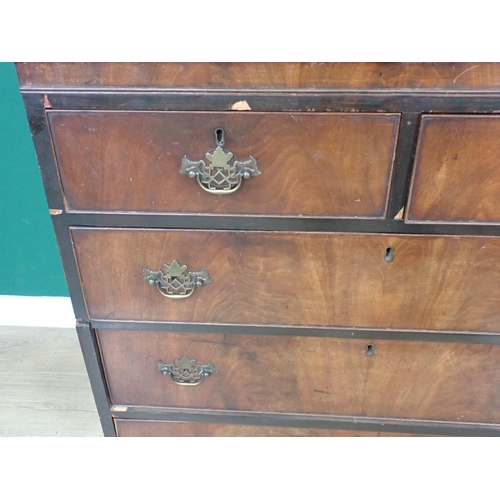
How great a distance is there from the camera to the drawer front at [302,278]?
810mm

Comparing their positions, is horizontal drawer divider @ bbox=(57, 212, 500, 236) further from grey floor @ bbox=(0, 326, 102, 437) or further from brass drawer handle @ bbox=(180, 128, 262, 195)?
grey floor @ bbox=(0, 326, 102, 437)

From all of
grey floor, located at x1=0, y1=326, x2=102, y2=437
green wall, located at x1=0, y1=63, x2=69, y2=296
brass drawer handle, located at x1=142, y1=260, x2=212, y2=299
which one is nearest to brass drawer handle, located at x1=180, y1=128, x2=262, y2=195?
brass drawer handle, located at x1=142, y1=260, x2=212, y2=299

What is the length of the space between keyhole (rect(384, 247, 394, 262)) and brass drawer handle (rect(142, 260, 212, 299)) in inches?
11.8

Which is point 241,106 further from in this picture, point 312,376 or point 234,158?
point 312,376

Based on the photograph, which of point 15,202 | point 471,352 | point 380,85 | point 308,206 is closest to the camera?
point 380,85

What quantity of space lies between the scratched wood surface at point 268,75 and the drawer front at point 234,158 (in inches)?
1.6

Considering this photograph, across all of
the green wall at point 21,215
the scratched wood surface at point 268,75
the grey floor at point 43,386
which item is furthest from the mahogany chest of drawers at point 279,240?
the green wall at point 21,215

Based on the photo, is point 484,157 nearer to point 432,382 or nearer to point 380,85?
point 380,85

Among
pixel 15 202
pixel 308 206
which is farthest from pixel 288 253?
pixel 15 202

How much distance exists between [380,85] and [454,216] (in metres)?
0.24

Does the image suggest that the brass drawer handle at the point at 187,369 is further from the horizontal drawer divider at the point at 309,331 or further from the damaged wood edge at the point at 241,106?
the damaged wood edge at the point at 241,106

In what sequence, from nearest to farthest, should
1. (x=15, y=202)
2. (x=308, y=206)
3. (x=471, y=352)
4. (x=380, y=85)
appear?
(x=380, y=85) → (x=308, y=206) → (x=471, y=352) → (x=15, y=202)

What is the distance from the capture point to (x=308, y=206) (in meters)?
0.78

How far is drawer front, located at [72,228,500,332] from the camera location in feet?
2.66
